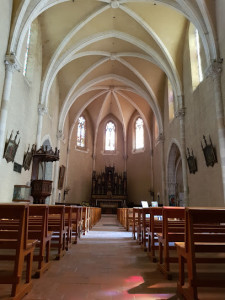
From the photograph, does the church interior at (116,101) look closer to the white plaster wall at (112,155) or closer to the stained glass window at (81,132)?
the stained glass window at (81,132)

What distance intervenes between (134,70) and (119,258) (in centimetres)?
1471

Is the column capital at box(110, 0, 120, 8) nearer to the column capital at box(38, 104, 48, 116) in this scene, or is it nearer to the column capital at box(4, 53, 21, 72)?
the column capital at box(4, 53, 21, 72)

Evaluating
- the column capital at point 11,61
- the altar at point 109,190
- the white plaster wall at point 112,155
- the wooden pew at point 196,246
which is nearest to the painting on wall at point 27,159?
the column capital at point 11,61

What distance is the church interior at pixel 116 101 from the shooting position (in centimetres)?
873

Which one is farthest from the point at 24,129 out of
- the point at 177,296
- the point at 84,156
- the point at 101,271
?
the point at 84,156

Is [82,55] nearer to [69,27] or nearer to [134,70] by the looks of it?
[69,27]

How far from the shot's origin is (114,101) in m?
23.4

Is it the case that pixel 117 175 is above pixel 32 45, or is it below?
below

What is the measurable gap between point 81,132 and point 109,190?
21.4 feet

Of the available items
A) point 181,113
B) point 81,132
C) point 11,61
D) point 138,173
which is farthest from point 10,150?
point 138,173

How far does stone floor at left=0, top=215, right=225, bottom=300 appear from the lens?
102 inches

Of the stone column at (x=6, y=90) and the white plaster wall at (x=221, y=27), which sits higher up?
the white plaster wall at (x=221, y=27)

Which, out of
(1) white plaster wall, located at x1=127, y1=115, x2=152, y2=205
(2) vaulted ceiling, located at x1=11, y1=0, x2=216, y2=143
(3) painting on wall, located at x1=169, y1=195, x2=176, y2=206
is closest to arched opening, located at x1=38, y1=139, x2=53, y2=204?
(2) vaulted ceiling, located at x1=11, y1=0, x2=216, y2=143

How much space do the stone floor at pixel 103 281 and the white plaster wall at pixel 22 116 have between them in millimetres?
5379
